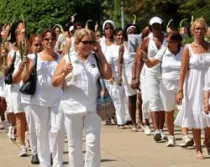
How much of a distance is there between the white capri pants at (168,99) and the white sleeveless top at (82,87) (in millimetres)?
3662

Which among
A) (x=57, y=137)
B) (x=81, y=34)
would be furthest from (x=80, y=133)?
(x=57, y=137)

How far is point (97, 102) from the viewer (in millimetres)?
7766

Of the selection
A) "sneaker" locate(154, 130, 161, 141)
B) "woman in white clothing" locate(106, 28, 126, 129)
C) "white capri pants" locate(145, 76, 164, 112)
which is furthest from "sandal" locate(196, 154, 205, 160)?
"woman in white clothing" locate(106, 28, 126, 129)

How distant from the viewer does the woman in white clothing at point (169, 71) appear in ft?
36.6

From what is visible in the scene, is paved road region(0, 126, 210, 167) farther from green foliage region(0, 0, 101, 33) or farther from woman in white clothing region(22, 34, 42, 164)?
green foliage region(0, 0, 101, 33)

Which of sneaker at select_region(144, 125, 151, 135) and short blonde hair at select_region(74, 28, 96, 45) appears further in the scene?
sneaker at select_region(144, 125, 151, 135)

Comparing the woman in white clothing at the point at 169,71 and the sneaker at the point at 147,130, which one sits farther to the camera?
the sneaker at the point at 147,130

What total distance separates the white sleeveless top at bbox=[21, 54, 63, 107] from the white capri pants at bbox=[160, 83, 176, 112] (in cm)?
251

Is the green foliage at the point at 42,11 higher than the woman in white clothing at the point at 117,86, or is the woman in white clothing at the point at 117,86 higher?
the green foliage at the point at 42,11

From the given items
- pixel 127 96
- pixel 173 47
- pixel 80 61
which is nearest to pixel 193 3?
pixel 127 96

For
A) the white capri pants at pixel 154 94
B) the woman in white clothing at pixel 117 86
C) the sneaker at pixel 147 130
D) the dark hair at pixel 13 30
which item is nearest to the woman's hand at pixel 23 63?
the dark hair at pixel 13 30

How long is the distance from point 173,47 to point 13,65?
255 centimetres

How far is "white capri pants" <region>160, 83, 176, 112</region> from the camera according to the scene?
37.0 feet

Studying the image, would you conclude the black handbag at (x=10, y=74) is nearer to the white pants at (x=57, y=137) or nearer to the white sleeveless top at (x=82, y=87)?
the white pants at (x=57, y=137)
